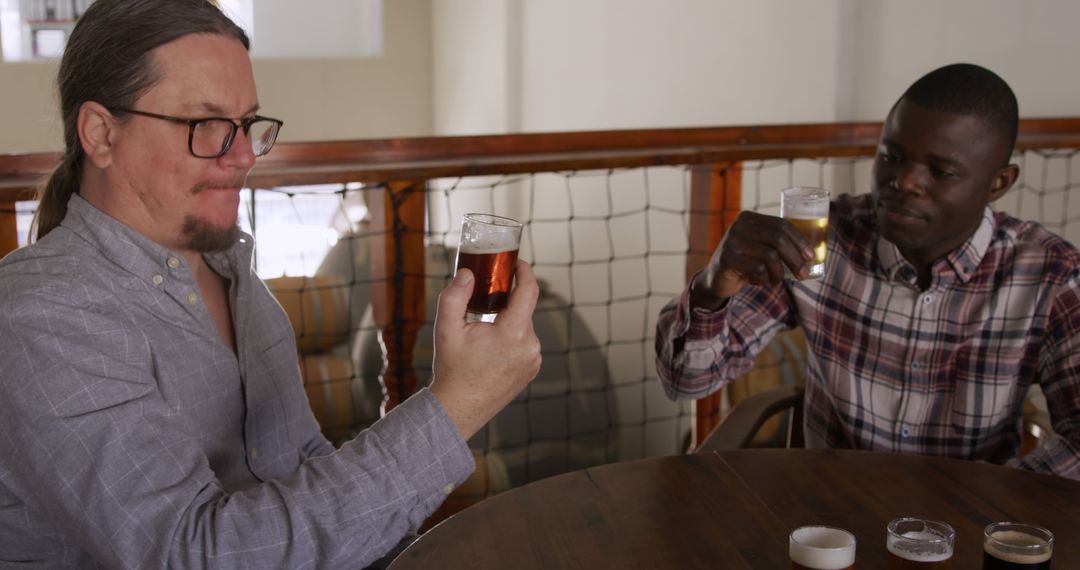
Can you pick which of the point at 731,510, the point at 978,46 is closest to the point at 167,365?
the point at 731,510

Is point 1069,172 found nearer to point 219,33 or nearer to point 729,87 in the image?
point 729,87

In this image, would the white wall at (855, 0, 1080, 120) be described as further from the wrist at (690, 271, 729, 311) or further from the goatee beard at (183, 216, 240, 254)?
the goatee beard at (183, 216, 240, 254)

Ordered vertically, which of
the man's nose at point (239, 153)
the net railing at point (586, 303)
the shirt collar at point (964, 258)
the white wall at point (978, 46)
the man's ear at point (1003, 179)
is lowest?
the net railing at point (586, 303)

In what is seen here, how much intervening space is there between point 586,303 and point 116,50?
97.6 inches

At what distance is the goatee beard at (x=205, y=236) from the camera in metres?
1.33

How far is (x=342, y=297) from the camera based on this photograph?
3748 millimetres

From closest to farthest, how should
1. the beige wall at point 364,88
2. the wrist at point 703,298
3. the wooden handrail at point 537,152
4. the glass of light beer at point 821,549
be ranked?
the glass of light beer at point 821,549 < the wrist at point 703,298 < the wooden handrail at point 537,152 < the beige wall at point 364,88

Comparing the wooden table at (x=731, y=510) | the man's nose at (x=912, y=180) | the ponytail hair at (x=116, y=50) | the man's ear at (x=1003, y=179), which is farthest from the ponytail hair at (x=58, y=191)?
the man's ear at (x=1003, y=179)

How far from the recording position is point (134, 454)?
3.59 ft

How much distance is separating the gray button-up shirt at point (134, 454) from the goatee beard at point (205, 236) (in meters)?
0.04

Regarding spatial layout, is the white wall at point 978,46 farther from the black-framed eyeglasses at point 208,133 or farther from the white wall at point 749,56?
the black-framed eyeglasses at point 208,133

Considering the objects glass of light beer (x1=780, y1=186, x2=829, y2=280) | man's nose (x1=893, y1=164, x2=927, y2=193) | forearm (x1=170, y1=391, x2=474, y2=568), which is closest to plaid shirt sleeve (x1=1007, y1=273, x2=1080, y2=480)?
man's nose (x1=893, y1=164, x2=927, y2=193)

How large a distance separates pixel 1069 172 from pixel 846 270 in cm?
128

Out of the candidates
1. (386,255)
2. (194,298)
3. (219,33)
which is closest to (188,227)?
(194,298)
